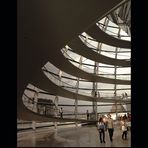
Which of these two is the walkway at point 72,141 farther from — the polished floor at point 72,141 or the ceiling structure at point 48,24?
the ceiling structure at point 48,24

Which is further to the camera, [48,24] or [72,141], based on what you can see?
[72,141]

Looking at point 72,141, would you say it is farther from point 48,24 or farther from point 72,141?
point 48,24

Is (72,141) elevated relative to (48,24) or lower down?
lower down

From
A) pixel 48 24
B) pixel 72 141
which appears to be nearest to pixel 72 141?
pixel 72 141

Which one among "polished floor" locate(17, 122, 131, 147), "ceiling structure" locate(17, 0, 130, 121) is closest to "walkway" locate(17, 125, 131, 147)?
"polished floor" locate(17, 122, 131, 147)

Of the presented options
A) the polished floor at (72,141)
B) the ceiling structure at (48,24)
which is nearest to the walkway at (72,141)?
the polished floor at (72,141)

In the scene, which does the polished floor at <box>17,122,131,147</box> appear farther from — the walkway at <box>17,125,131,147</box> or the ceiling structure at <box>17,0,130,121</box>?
the ceiling structure at <box>17,0,130,121</box>

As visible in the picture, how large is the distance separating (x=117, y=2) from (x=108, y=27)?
38342mm

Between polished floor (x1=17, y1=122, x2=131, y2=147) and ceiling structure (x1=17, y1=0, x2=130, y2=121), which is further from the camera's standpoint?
polished floor (x1=17, y1=122, x2=131, y2=147)

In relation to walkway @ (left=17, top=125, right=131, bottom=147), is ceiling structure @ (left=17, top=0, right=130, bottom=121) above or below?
above

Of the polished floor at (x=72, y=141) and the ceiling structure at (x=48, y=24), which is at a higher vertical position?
the ceiling structure at (x=48, y=24)

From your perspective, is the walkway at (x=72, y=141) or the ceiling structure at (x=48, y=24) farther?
the walkway at (x=72, y=141)
